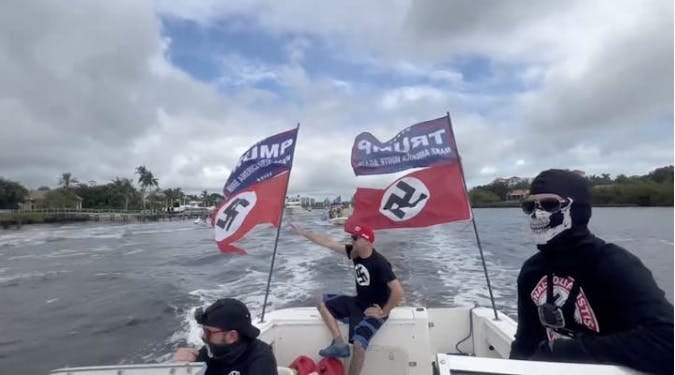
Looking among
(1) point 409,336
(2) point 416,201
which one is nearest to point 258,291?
(2) point 416,201

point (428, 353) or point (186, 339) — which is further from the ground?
point (428, 353)

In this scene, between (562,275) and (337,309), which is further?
(337,309)

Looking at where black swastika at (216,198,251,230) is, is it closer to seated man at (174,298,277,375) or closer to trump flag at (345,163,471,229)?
trump flag at (345,163,471,229)

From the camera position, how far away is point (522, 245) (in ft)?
68.8

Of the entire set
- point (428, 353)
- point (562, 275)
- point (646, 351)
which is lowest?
point (428, 353)

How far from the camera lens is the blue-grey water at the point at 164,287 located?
305 inches

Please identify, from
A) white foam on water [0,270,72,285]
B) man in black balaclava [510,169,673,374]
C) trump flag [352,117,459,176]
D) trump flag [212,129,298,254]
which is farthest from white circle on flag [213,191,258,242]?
white foam on water [0,270,72,285]

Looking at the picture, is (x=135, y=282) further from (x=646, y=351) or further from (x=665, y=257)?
(x=665, y=257)

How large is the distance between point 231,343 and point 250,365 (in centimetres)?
16

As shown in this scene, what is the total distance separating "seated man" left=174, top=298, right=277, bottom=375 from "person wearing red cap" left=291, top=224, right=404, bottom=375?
1526 millimetres

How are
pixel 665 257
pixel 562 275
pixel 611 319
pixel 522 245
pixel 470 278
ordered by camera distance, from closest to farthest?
pixel 611 319 → pixel 562 275 → pixel 470 278 → pixel 665 257 → pixel 522 245

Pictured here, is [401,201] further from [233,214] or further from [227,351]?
[227,351]

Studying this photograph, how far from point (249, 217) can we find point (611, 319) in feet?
11.3

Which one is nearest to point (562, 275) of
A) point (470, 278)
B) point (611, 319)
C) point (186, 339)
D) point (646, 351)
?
point (611, 319)
